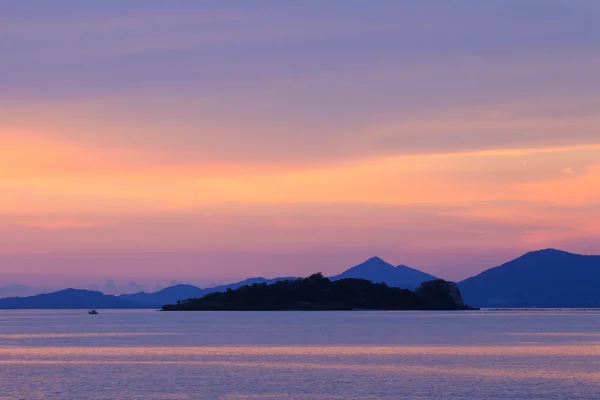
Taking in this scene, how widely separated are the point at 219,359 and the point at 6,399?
4157cm

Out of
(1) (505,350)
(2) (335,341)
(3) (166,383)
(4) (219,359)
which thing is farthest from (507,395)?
(2) (335,341)

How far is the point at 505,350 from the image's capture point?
12912 cm

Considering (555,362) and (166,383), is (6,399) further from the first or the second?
(555,362)

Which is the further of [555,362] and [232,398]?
[555,362]

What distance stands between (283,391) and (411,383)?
12460mm

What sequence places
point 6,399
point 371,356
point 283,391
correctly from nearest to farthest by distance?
point 6,399
point 283,391
point 371,356

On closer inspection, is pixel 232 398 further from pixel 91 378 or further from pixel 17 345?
pixel 17 345

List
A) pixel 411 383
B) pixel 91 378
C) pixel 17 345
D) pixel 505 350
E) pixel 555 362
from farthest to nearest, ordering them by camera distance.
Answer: pixel 17 345 → pixel 505 350 → pixel 555 362 → pixel 91 378 → pixel 411 383

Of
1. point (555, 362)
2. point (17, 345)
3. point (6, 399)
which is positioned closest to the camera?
point (6, 399)

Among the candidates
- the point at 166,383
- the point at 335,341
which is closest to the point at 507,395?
the point at 166,383

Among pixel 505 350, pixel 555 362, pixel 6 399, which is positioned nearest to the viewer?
pixel 6 399

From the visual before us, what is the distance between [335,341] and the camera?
154 meters

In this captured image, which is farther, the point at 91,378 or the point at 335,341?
the point at 335,341

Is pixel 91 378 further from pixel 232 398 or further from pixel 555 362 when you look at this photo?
pixel 555 362
